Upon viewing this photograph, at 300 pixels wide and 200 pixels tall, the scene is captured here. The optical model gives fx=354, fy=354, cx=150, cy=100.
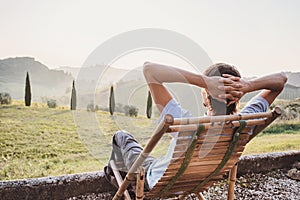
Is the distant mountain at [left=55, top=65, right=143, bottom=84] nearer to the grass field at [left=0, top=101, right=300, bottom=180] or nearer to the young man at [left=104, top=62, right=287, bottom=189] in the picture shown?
the grass field at [left=0, top=101, right=300, bottom=180]

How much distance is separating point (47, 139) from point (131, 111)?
889 millimetres

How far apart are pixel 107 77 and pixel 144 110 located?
1.27 ft

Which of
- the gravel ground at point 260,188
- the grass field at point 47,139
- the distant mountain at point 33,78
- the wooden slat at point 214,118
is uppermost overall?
the wooden slat at point 214,118

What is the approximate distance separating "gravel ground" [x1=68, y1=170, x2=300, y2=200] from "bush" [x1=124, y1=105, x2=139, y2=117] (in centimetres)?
59

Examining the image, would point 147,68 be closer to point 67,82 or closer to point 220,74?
point 220,74

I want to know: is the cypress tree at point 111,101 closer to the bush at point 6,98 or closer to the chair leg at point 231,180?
the bush at point 6,98

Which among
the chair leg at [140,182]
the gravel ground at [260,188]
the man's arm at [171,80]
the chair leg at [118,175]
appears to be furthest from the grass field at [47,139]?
the man's arm at [171,80]

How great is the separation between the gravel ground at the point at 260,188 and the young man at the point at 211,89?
43.5 inches

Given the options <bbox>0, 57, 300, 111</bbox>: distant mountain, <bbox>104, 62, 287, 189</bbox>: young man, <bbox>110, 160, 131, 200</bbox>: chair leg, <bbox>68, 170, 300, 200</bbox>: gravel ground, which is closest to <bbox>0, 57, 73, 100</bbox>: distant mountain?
<bbox>0, 57, 300, 111</bbox>: distant mountain

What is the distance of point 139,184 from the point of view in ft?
5.19

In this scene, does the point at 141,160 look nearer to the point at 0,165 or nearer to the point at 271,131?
the point at 0,165

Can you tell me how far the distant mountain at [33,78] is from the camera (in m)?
2.78

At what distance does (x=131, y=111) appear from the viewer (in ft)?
8.50

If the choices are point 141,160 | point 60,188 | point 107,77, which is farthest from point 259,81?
point 60,188
